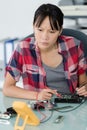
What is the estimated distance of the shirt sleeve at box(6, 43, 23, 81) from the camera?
4.92 feet

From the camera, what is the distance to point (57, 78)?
1572 millimetres

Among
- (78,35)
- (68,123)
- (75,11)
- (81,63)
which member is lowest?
(68,123)

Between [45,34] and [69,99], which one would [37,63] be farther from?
[69,99]

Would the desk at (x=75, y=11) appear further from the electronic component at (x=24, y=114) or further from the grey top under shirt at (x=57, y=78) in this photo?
the electronic component at (x=24, y=114)

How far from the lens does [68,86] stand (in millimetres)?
1595

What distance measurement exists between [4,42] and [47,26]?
0.82m

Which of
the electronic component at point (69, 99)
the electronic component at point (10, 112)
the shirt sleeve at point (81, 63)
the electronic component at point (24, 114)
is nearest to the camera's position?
the electronic component at point (24, 114)

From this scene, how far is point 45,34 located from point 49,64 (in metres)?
0.22

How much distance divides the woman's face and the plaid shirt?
113mm

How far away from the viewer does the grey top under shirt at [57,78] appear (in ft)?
5.09

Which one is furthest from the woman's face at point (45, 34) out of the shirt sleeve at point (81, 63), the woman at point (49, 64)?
the shirt sleeve at point (81, 63)

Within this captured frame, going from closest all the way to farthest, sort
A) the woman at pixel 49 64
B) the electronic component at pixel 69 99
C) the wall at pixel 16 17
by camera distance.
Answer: the electronic component at pixel 69 99, the woman at pixel 49 64, the wall at pixel 16 17

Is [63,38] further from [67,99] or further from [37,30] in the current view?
[67,99]

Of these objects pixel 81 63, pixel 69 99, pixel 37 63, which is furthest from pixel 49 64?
pixel 69 99
